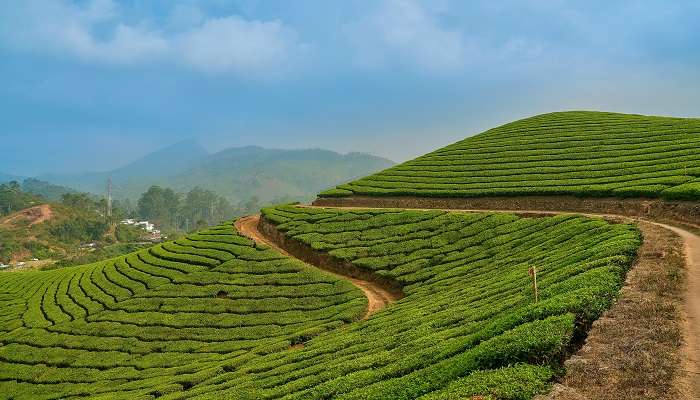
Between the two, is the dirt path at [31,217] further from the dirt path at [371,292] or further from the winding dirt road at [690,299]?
the winding dirt road at [690,299]

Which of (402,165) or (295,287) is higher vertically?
(402,165)

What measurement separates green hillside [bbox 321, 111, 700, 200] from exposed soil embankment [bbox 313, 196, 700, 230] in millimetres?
475

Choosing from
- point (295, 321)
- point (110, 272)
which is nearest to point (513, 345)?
point (295, 321)

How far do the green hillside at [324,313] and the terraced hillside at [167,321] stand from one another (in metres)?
0.11

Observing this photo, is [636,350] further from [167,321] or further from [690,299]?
[167,321]

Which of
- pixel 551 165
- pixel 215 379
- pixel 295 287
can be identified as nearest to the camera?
pixel 215 379

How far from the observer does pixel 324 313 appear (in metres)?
25.4

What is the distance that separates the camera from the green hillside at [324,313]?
11.5 m

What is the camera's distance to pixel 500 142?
2019 inches

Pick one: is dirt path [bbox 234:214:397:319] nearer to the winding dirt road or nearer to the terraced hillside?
the winding dirt road

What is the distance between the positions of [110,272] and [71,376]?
16.9 m

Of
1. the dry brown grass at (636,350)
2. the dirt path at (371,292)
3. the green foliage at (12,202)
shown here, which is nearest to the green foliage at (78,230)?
the green foliage at (12,202)

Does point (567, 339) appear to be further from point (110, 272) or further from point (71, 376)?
point (110, 272)

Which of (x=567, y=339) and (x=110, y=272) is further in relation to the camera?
(x=110, y=272)
